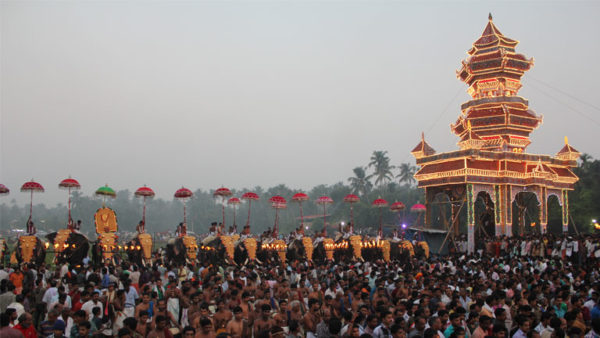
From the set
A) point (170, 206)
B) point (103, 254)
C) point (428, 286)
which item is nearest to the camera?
point (428, 286)

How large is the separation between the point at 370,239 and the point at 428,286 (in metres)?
14.4

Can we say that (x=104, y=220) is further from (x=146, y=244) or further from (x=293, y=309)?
(x=293, y=309)

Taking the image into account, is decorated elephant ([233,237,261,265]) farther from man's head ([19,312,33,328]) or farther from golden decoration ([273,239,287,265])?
man's head ([19,312,33,328])

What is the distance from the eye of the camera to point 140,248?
819 inches

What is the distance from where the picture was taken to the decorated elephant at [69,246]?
1930 centimetres

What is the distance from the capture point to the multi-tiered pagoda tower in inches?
1187

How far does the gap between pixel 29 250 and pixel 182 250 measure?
575 cm

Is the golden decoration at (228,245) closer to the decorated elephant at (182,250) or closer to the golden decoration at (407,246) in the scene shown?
the decorated elephant at (182,250)

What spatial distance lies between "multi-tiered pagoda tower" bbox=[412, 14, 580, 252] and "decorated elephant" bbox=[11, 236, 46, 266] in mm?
20659

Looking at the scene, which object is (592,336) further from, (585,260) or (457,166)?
(457,166)

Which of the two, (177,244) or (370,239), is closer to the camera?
(177,244)

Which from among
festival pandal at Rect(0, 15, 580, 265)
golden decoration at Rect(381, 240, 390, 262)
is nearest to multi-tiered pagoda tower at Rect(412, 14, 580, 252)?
festival pandal at Rect(0, 15, 580, 265)

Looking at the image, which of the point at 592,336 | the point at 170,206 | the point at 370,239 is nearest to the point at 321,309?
the point at 592,336

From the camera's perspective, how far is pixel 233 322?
8.51 meters
